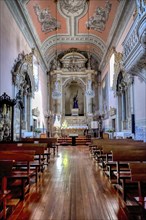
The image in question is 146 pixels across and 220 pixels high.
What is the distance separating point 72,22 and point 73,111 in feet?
25.1

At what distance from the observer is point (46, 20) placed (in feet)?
41.6

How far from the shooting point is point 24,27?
1087cm

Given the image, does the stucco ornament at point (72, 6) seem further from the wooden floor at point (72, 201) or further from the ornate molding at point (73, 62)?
the wooden floor at point (72, 201)

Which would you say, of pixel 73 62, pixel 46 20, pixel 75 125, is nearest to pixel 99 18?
pixel 46 20

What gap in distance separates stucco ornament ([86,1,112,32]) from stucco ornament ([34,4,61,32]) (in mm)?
2070

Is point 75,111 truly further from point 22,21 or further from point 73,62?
point 22,21

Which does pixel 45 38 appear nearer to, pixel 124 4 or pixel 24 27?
Answer: pixel 24 27

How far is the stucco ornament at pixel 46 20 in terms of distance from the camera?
11652 millimetres

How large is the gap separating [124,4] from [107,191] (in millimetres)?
8946

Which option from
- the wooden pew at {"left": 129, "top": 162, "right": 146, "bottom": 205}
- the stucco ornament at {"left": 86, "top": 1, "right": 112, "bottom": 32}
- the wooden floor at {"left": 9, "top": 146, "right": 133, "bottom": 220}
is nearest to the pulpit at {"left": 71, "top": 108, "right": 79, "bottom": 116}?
the stucco ornament at {"left": 86, "top": 1, "right": 112, "bottom": 32}

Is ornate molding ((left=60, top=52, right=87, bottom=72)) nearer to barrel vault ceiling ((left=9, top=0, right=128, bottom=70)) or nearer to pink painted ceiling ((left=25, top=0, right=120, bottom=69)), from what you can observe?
pink painted ceiling ((left=25, top=0, right=120, bottom=69))

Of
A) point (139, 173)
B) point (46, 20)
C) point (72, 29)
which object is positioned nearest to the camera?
point (139, 173)

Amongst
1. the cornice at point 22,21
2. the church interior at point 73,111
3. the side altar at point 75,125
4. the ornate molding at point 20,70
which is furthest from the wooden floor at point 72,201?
the side altar at point 75,125

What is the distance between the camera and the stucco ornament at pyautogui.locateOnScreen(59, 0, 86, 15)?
11469 mm
